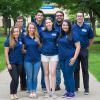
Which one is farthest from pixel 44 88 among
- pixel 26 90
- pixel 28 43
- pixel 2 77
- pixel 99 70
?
pixel 99 70

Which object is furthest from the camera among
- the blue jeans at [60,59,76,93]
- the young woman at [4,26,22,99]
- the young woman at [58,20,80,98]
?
the blue jeans at [60,59,76,93]

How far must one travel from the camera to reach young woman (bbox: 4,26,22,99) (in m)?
10.0

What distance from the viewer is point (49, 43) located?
10281 mm

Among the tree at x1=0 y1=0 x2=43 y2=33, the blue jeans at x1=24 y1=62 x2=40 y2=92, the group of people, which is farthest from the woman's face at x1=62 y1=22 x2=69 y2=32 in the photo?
the tree at x1=0 y1=0 x2=43 y2=33

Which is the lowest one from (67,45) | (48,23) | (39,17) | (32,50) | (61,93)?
(61,93)

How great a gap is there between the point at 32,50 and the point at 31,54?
0.31ft

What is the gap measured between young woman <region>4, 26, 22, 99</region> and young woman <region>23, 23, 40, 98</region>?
0.62 ft

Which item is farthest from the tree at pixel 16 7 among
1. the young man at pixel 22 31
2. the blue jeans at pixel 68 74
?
the blue jeans at pixel 68 74

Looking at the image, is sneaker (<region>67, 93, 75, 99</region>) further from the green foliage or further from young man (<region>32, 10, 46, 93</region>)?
the green foliage

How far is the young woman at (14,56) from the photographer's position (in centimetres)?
1000

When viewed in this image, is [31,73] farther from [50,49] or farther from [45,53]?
[50,49]

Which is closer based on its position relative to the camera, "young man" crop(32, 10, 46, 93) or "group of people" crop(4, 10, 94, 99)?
"group of people" crop(4, 10, 94, 99)

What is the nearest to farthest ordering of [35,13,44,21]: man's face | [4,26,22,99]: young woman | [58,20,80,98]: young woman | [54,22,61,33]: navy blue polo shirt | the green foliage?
1. [4,26,22,99]: young woman
2. [58,20,80,98]: young woman
3. [54,22,61,33]: navy blue polo shirt
4. [35,13,44,21]: man's face
5. the green foliage

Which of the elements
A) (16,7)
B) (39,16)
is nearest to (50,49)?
(39,16)
